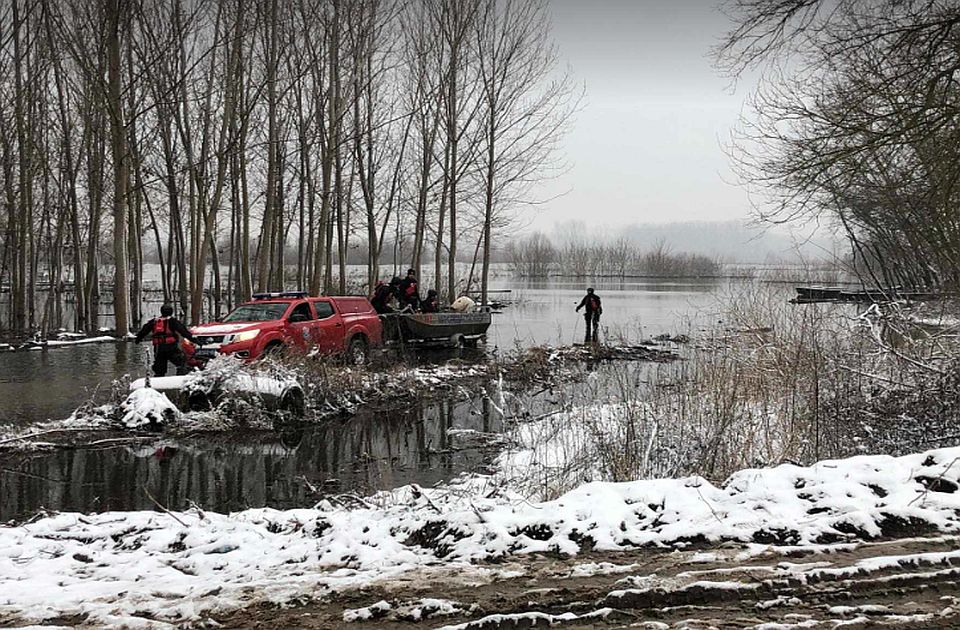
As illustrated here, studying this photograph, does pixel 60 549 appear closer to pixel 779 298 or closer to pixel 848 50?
pixel 848 50

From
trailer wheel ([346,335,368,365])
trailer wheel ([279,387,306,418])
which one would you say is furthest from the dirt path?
trailer wheel ([346,335,368,365])

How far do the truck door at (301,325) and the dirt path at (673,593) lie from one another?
450 inches

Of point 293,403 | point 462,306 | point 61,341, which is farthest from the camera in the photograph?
point 462,306

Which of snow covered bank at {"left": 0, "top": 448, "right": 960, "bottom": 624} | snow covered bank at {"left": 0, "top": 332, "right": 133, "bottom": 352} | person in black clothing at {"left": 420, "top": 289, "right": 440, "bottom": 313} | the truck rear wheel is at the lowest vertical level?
snow covered bank at {"left": 0, "top": 332, "right": 133, "bottom": 352}

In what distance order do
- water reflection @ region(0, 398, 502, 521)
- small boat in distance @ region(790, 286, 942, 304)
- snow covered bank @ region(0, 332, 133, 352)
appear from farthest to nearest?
snow covered bank @ region(0, 332, 133, 352) < small boat in distance @ region(790, 286, 942, 304) < water reflection @ region(0, 398, 502, 521)

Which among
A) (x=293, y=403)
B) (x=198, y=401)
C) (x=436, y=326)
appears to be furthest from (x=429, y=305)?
(x=198, y=401)

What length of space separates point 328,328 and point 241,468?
718 cm

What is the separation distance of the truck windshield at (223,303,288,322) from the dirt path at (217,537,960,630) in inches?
469

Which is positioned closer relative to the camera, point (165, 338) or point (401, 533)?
Result: point (401, 533)

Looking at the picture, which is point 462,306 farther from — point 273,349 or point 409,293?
point 273,349

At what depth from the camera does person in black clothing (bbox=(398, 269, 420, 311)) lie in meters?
22.8

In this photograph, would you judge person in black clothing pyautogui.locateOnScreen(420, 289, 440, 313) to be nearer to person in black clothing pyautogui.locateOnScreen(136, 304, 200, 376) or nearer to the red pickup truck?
the red pickup truck

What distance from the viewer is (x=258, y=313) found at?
15.8 m

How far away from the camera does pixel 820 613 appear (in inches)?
152
